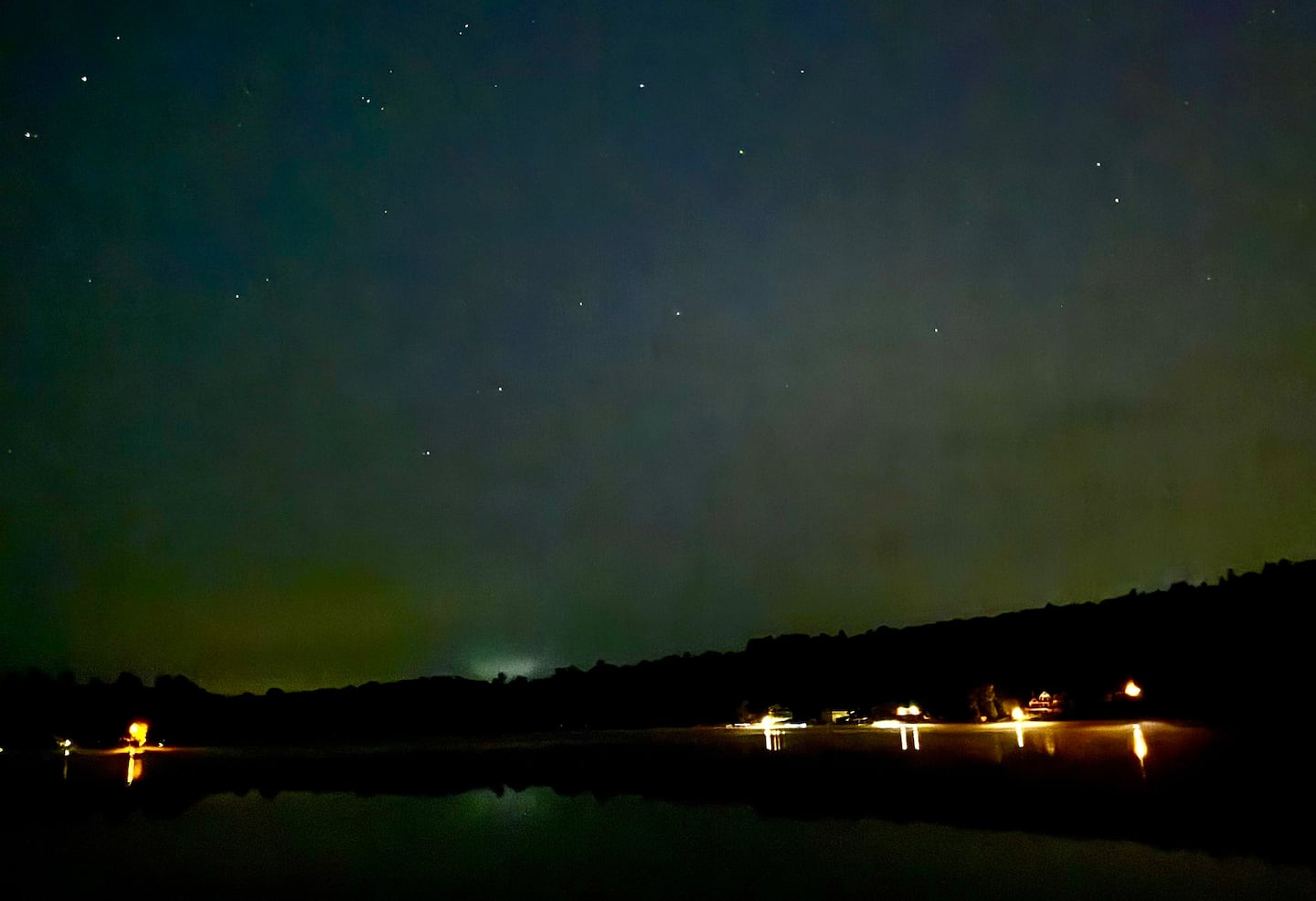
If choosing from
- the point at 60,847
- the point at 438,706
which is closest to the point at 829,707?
the point at 438,706

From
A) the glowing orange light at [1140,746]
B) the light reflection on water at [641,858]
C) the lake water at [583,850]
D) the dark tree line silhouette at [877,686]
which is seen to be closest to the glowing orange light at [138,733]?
the dark tree line silhouette at [877,686]

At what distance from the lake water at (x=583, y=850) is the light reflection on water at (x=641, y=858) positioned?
4 centimetres

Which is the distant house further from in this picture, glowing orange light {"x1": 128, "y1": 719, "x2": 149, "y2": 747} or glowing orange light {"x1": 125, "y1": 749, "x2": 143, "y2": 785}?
glowing orange light {"x1": 128, "y1": 719, "x2": 149, "y2": 747}

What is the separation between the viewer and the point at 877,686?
9525 centimetres

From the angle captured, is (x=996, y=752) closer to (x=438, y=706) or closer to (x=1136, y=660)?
(x=1136, y=660)

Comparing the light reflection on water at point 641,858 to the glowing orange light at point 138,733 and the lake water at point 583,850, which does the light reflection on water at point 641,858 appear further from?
the glowing orange light at point 138,733

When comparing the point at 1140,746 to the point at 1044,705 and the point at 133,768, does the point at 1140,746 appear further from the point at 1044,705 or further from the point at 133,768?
the point at 1044,705

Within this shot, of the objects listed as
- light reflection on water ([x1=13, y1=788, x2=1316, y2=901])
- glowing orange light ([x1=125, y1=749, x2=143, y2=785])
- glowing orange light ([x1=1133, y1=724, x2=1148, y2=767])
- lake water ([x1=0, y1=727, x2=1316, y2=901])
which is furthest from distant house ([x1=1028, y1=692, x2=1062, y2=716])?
light reflection on water ([x1=13, y1=788, x2=1316, y2=901])

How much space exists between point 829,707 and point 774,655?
33064 millimetres

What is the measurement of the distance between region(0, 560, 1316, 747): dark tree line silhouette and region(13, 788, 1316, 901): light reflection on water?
3390 centimetres

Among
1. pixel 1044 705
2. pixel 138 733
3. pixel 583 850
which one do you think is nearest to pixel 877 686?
pixel 1044 705

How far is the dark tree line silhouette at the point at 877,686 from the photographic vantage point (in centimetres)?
6062

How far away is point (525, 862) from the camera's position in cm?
1407

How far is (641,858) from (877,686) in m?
84.7
